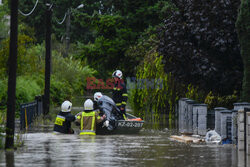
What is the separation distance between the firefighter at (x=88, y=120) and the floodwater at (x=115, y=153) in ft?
1.81

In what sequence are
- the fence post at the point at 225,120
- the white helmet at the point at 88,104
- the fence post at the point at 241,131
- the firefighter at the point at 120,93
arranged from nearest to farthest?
1. the fence post at the point at 241,131
2. the fence post at the point at 225,120
3. the white helmet at the point at 88,104
4. the firefighter at the point at 120,93

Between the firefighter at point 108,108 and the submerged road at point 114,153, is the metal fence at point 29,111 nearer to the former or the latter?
the firefighter at point 108,108

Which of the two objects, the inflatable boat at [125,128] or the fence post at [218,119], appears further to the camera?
the inflatable boat at [125,128]

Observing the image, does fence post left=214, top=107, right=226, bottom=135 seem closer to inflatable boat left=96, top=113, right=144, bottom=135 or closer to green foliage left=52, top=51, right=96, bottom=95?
inflatable boat left=96, top=113, right=144, bottom=135

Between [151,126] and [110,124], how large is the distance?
4.24m

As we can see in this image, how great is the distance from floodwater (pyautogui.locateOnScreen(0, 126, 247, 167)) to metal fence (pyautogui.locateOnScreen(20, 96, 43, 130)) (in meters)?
3.20

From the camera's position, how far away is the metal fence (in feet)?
78.1

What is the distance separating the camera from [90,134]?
21.1 meters

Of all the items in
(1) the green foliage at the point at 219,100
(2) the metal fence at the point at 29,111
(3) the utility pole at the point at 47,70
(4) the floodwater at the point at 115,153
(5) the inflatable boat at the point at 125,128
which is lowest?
(4) the floodwater at the point at 115,153

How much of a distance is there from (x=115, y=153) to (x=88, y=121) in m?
5.40

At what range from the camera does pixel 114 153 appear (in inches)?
617

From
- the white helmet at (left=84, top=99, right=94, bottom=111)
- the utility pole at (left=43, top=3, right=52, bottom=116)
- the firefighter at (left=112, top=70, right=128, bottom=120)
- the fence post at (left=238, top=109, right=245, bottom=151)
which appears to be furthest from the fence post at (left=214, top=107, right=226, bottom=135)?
the utility pole at (left=43, top=3, right=52, bottom=116)

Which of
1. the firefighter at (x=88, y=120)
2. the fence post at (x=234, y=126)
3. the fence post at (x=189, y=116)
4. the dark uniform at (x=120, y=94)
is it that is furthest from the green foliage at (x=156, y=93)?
the fence post at (x=234, y=126)

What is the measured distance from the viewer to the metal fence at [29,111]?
23812mm
